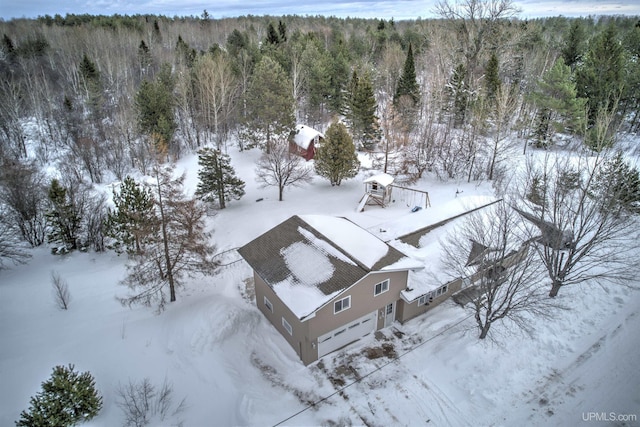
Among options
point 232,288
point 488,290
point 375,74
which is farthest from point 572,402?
point 375,74

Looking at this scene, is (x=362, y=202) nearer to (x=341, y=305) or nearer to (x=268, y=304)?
(x=268, y=304)

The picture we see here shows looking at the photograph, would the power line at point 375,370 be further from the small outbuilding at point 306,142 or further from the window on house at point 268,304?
the small outbuilding at point 306,142

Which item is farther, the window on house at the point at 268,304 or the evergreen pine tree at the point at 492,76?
the evergreen pine tree at the point at 492,76

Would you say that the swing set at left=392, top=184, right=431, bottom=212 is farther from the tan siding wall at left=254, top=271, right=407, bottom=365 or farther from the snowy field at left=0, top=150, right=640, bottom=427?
the tan siding wall at left=254, top=271, right=407, bottom=365

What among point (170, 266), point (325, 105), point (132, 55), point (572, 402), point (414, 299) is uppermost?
point (132, 55)

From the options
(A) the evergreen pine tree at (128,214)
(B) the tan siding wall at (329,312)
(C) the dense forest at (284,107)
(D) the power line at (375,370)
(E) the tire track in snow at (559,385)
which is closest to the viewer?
(D) the power line at (375,370)

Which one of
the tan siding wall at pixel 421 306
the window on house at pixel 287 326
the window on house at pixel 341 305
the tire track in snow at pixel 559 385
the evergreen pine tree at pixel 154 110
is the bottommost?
the tire track in snow at pixel 559 385

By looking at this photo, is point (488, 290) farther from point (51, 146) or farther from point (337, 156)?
point (51, 146)

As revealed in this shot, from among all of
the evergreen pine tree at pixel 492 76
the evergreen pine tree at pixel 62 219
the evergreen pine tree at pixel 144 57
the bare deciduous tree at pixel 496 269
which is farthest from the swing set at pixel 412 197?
the evergreen pine tree at pixel 144 57
